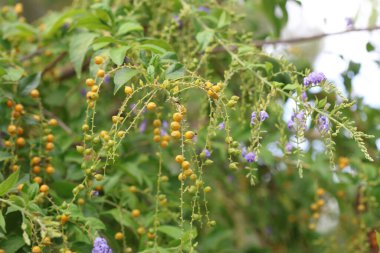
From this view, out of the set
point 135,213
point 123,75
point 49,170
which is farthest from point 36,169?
point 123,75

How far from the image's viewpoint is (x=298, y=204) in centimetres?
236

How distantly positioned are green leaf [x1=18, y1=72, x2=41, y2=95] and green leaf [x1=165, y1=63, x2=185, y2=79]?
461mm

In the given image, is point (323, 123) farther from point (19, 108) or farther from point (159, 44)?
point (19, 108)

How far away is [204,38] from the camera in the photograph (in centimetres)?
152

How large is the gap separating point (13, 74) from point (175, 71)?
1.56 feet

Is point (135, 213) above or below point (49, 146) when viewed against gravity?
below

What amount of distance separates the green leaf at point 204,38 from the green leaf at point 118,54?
216 mm

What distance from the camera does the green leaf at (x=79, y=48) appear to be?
154cm

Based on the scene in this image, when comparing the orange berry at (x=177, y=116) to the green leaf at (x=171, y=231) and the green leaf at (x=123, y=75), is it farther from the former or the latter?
the green leaf at (x=171, y=231)

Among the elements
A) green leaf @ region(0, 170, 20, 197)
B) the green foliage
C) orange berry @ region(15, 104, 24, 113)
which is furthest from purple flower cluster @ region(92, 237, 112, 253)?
orange berry @ region(15, 104, 24, 113)

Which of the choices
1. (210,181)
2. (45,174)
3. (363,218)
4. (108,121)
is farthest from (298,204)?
(45,174)

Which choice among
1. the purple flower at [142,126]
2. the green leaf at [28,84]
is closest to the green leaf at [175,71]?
the green leaf at [28,84]

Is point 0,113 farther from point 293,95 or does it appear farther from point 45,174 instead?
point 293,95

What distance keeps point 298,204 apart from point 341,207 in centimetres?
37
